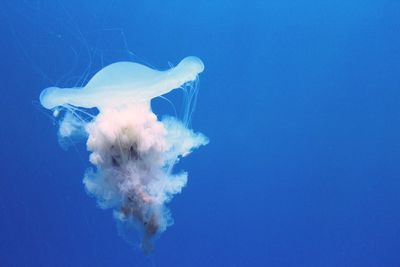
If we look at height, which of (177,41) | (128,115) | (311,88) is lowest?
(128,115)

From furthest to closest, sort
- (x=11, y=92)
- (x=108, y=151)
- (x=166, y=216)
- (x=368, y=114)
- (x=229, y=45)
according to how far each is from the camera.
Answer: (x=368, y=114), (x=229, y=45), (x=11, y=92), (x=166, y=216), (x=108, y=151)

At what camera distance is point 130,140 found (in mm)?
3912

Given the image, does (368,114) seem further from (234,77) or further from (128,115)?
(128,115)

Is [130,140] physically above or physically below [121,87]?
below

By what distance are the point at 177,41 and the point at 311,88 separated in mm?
1755

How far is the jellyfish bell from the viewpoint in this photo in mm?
3977

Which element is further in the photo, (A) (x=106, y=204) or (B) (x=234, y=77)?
(B) (x=234, y=77)

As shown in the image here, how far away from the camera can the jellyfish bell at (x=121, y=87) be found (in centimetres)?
398

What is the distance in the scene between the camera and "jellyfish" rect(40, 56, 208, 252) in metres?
3.91

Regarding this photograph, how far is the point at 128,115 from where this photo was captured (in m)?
3.98

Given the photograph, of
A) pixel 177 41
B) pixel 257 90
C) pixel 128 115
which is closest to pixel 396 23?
pixel 257 90

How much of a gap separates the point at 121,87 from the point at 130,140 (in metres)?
0.47

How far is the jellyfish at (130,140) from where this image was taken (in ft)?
12.8

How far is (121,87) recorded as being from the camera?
3994 mm
